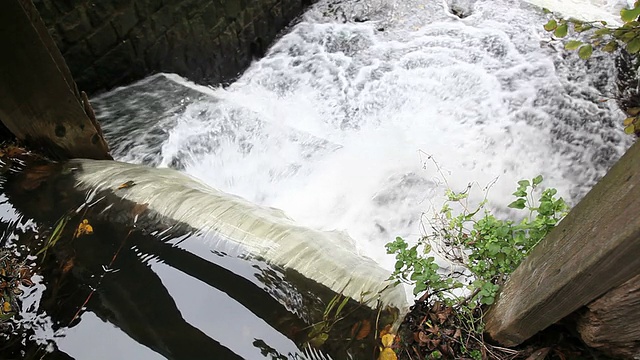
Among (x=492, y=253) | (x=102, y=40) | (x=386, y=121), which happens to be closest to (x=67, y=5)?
(x=102, y=40)

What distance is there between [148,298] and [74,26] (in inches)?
101

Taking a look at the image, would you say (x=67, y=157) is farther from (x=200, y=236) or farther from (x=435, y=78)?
(x=435, y=78)

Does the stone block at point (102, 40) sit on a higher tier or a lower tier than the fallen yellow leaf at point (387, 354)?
higher

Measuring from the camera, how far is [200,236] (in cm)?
231

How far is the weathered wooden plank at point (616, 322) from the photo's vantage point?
1301mm

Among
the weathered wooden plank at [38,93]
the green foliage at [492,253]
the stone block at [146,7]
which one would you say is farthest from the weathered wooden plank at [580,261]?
the stone block at [146,7]

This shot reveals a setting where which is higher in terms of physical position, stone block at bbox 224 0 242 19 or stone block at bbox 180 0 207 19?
stone block at bbox 180 0 207 19

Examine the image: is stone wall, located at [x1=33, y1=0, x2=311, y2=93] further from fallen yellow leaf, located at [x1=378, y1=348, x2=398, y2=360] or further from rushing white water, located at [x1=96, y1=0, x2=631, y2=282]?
fallen yellow leaf, located at [x1=378, y1=348, x2=398, y2=360]

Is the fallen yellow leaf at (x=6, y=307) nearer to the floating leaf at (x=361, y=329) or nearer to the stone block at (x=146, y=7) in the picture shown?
the floating leaf at (x=361, y=329)

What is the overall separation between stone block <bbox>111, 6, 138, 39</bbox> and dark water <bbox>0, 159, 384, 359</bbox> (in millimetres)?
1989

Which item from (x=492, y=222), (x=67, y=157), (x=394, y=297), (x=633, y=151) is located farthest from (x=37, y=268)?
(x=633, y=151)

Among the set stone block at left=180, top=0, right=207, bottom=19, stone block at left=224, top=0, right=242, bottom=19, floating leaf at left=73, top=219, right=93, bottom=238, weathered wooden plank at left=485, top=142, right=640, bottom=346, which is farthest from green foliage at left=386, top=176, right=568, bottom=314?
stone block at left=224, top=0, right=242, bottom=19

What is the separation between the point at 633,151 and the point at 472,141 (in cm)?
304

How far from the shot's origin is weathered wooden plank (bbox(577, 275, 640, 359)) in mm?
1301
